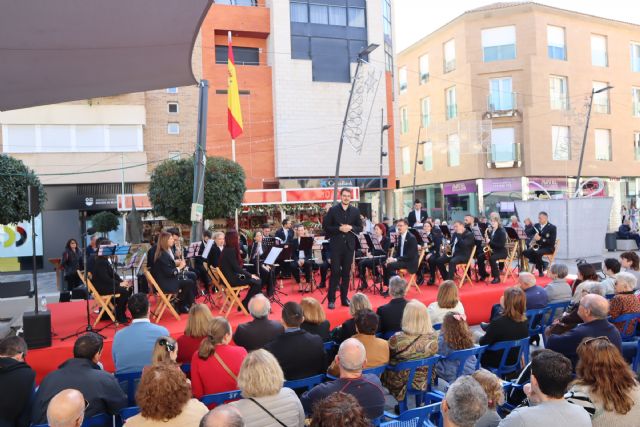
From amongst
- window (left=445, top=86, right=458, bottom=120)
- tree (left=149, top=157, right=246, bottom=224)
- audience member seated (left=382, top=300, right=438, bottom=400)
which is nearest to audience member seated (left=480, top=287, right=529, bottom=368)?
audience member seated (left=382, top=300, right=438, bottom=400)

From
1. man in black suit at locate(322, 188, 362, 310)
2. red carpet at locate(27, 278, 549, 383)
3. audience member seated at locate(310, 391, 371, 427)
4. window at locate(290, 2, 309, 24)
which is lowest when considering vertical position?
red carpet at locate(27, 278, 549, 383)

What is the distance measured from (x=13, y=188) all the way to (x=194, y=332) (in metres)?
8.71

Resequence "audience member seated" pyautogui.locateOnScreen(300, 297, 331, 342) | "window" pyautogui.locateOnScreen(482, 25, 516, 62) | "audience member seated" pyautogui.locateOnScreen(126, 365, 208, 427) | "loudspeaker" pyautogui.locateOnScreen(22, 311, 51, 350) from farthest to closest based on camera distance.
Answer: "window" pyautogui.locateOnScreen(482, 25, 516, 62) < "loudspeaker" pyautogui.locateOnScreen(22, 311, 51, 350) < "audience member seated" pyautogui.locateOnScreen(300, 297, 331, 342) < "audience member seated" pyautogui.locateOnScreen(126, 365, 208, 427)

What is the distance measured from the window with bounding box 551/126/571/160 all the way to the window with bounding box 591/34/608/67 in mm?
5454

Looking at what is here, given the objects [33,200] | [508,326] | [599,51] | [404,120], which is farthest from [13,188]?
[599,51]

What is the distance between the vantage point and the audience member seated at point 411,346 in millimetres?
4684

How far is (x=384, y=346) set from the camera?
467cm

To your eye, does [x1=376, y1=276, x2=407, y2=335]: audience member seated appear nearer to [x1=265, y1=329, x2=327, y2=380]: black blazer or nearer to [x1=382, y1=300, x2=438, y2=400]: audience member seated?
[x1=382, y1=300, x2=438, y2=400]: audience member seated

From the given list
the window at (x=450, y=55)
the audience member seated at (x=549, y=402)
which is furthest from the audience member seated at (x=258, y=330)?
the window at (x=450, y=55)

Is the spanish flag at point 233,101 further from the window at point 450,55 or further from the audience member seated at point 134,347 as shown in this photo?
the window at point 450,55

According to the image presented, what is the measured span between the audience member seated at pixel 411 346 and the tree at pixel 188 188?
16.4 meters

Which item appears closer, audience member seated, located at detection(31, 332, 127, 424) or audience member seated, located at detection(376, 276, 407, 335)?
audience member seated, located at detection(31, 332, 127, 424)

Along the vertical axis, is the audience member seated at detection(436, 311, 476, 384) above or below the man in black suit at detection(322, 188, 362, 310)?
below

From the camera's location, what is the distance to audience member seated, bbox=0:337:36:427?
3.86 meters
